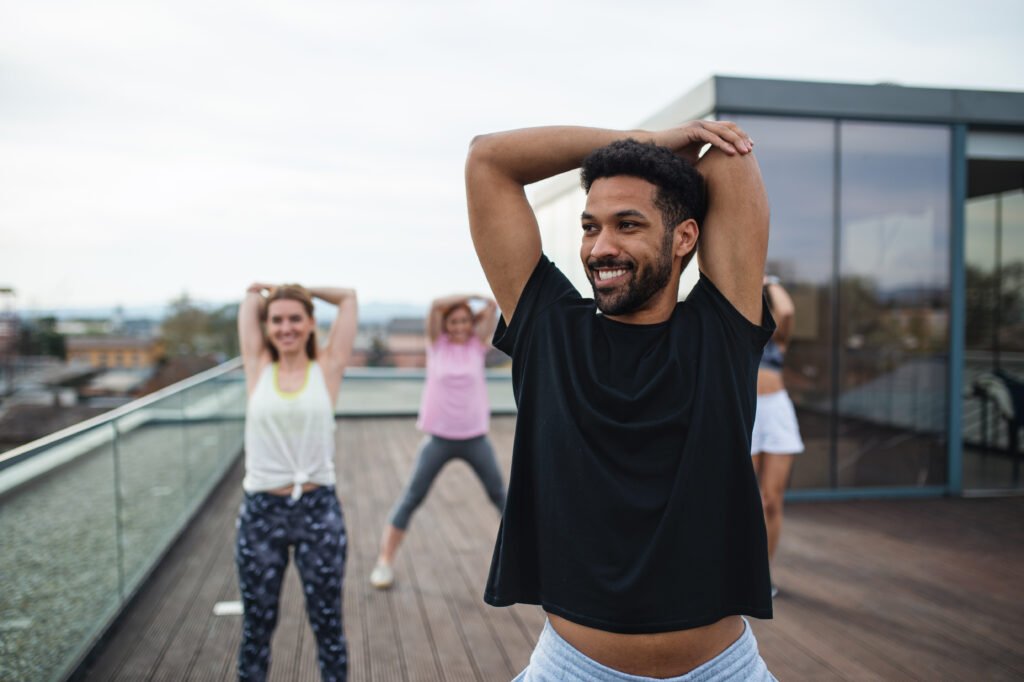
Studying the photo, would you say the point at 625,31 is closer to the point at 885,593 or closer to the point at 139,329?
the point at 885,593

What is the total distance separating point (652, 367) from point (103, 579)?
3.58m

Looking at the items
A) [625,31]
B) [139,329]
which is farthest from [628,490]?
[139,329]

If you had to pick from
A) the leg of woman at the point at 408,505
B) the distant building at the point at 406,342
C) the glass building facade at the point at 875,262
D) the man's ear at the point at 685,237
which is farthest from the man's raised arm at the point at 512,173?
the distant building at the point at 406,342

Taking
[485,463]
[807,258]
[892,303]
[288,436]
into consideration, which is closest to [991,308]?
[892,303]

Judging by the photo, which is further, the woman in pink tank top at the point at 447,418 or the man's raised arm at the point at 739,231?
the woman in pink tank top at the point at 447,418

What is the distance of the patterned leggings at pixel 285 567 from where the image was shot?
2785 mm

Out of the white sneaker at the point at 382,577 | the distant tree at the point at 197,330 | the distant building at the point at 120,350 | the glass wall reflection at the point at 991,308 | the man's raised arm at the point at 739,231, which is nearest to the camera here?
the man's raised arm at the point at 739,231

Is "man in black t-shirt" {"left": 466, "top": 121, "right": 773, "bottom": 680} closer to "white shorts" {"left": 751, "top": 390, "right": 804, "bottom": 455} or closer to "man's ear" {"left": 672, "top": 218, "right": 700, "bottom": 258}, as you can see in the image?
"man's ear" {"left": 672, "top": 218, "right": 700, "bottom": 258}

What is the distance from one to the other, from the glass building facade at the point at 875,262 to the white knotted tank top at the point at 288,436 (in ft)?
13.9

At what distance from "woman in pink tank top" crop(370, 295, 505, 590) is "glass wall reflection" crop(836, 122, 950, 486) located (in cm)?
366

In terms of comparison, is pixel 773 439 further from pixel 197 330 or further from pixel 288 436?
pixel 197 330

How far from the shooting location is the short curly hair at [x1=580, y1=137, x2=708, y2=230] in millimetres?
1309

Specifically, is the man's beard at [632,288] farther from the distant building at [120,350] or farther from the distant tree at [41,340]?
the distant tree at [41,340]

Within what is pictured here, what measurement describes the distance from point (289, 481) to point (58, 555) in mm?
1141
